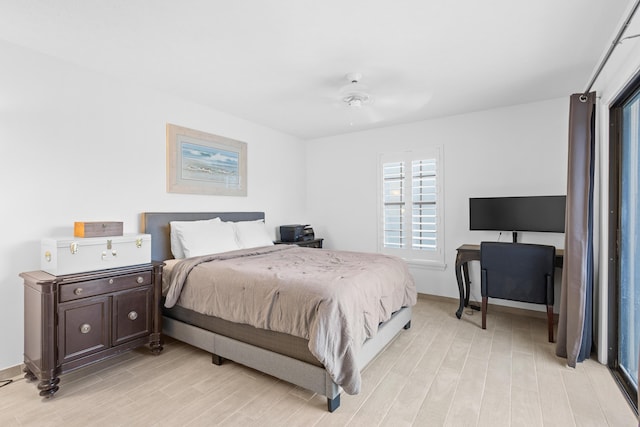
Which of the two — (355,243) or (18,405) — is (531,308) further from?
(18,405)

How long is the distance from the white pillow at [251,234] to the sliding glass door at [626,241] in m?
3.38

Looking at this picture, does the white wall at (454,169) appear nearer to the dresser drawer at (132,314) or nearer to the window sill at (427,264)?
the window sill at (427,264)

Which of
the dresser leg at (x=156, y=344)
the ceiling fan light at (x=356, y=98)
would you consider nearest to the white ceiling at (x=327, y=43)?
the ceiling fan light at (x=356, y=98)

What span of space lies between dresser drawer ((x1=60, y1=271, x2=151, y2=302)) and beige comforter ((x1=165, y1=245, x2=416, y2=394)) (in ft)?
0.88

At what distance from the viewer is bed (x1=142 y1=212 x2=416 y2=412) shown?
75.4 inches

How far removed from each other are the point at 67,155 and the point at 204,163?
134cm

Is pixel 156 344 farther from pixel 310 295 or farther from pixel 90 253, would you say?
pixel 310 295

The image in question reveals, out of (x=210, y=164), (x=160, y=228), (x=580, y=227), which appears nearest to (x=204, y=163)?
(x=210, y=164)

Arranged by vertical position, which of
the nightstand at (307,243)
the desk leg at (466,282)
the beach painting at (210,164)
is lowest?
the desk leg at (466,282)

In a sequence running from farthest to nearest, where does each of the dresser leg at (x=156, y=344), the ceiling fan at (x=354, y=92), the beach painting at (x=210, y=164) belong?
the beach painting at (x=210, y=164)
the ceiling fan at (x=354, y=92)
the dresser leg at (x=156, y=344)

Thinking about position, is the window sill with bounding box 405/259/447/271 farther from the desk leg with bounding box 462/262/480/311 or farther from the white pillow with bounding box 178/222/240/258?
the white pillow with bounding box 178/222/240/258

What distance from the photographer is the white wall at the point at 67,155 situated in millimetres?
2369

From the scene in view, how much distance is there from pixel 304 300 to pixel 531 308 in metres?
3.15

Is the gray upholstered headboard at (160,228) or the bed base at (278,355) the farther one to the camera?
the gray upholstered headboard at (160,228)
